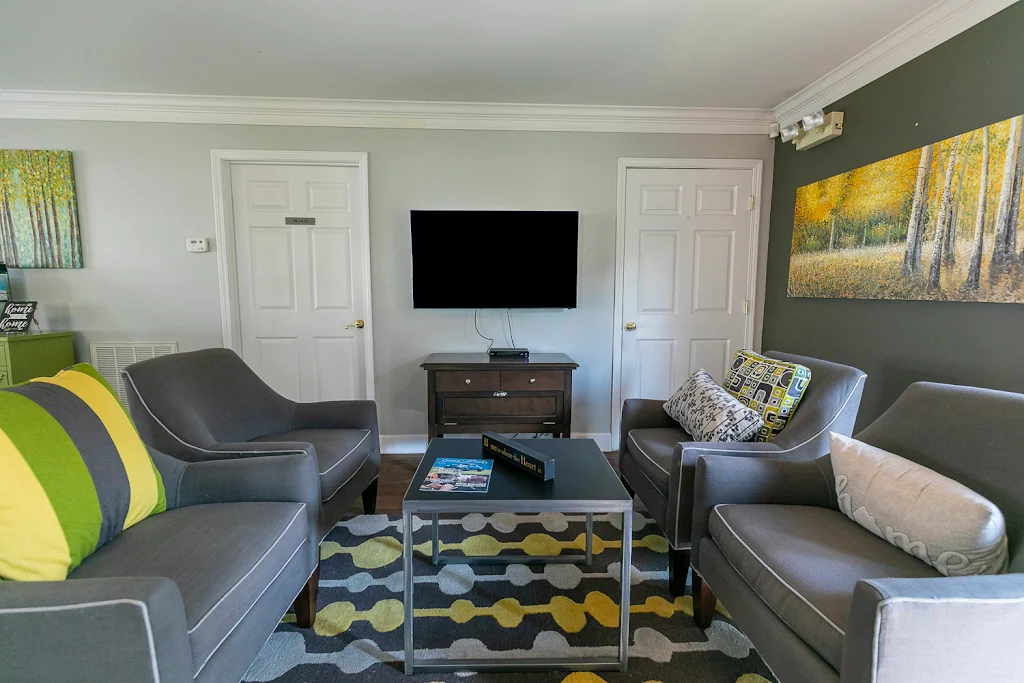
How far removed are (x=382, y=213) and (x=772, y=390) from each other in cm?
251

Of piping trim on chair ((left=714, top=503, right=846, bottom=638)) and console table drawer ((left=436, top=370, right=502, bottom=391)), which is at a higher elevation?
console table drawer ((left=436, top=370, right=502, bottom=391))

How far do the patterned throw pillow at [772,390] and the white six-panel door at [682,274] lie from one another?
1.12 m

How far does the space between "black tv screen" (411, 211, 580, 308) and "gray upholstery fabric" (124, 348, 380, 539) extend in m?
1.04

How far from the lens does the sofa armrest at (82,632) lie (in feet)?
2.40

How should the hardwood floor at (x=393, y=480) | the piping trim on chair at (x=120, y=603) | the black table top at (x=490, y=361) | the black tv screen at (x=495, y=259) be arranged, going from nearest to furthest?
the piping trim on chair at (x=120, y=603) → the hardwood floor at (x=393, y=480) → the black table top at (x=490, y=361) → the black tv screen at (x=495, y=259)

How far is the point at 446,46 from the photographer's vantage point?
2.11 meters

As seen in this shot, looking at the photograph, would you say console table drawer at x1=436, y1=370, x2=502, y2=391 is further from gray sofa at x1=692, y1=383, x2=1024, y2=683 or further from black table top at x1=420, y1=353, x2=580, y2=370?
gray sofa at x1=692, y1=383, x2=1024, y2=683

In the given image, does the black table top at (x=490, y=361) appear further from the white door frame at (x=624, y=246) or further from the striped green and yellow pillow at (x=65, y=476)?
the striped green and yellow pillow at (x=65, y=476)

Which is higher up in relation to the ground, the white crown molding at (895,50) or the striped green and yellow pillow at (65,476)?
the white crown molding at (895,50)

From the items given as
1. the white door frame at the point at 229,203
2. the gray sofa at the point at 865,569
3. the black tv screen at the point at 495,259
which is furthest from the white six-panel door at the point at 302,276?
the gray sofa at the point at 865,569

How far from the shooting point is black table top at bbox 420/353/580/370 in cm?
252

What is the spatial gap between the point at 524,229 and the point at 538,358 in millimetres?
863

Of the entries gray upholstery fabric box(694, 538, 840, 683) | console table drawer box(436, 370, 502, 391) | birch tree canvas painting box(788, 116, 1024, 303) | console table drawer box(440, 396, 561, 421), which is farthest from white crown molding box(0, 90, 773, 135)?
gray upholstery fabric box(694, 538, 840, 683)

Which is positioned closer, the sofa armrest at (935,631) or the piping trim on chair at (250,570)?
the sofa armrest at (935,631)
